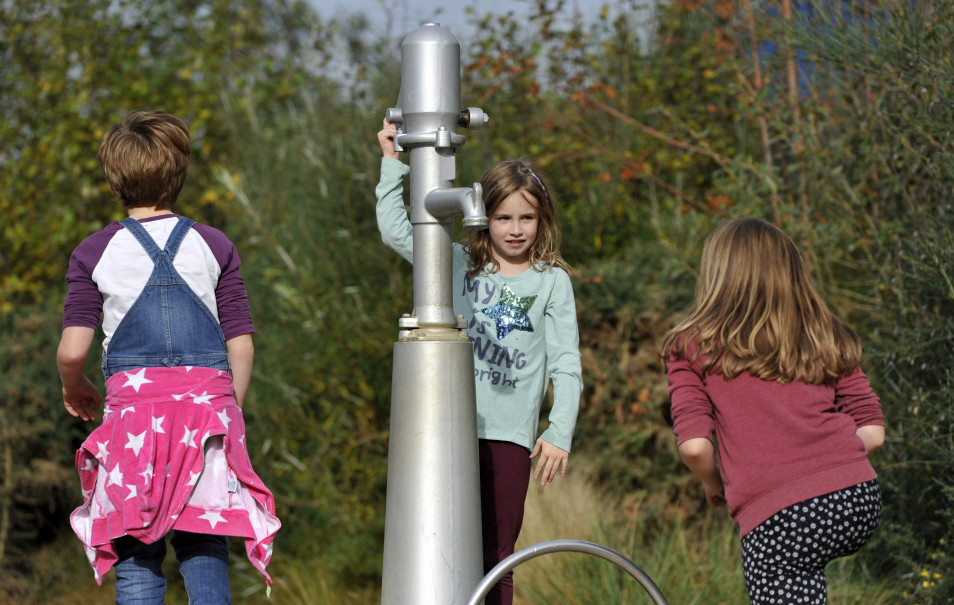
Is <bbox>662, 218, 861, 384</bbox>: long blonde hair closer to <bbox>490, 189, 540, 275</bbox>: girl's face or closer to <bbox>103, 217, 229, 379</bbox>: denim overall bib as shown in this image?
<bbox>490, 189, 540, 275</bbox>: girl's face

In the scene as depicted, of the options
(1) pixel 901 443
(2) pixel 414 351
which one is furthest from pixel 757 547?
(1) pixel 901 443

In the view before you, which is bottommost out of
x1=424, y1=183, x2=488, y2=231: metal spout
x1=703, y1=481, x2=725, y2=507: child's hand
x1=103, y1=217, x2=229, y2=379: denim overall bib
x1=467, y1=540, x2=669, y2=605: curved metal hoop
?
x1=467, y1=540, x2=669, y2=605: curved metal hoop

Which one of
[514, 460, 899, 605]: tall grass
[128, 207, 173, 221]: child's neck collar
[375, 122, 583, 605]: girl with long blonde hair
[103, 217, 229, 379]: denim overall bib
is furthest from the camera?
[514, 460, 899, 605]: tall grass

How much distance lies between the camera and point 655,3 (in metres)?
6.38

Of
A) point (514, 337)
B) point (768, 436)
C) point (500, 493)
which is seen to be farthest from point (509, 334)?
point (768, 436)

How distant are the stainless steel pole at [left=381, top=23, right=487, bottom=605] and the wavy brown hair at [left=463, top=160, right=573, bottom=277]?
615 mm

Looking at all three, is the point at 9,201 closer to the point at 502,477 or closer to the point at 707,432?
the point at 502,477

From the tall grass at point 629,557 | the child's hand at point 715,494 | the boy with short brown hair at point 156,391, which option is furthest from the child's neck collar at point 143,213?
the tall grass at point 629,557

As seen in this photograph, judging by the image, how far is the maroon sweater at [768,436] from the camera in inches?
88.1

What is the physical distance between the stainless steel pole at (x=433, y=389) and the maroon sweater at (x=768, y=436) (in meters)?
0.54

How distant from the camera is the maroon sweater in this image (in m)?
2.24

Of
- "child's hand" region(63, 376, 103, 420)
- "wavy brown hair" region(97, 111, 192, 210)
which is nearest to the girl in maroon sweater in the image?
"wavy brown hair" region(97, 111, 192, 210)

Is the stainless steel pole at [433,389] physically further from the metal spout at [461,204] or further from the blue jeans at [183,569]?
the blue jeans at [183,569]

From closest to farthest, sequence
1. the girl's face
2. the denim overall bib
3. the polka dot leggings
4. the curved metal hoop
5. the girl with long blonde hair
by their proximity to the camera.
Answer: the curved metal hoop < the polka dot leggings < the denim overall bib < the girl with long blonde hair < the girl's face
